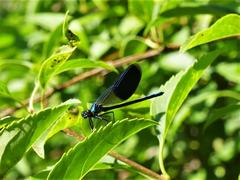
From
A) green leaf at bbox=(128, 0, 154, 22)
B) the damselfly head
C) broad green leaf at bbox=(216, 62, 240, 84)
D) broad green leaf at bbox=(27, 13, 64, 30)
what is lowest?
broad green leaf at bbox=(216, 62, 240, 84)

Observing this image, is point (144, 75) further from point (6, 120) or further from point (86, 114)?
point (6, 120)

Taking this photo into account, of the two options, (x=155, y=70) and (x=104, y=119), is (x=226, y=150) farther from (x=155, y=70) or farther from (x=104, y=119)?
(x=104, y=119)

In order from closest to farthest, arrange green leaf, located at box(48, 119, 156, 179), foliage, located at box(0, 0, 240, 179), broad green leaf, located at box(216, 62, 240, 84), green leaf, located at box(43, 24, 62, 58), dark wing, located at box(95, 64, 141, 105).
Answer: green leaf, located at box(48, 119, 156, 179), dark wing, located at box(95, 64, 141, 105), foliage, located at box(0, 0, 240, 179), green leaf, located at box(43, 24, 62, 58), broad green leaf, located at box(216, 62, 240, 84)

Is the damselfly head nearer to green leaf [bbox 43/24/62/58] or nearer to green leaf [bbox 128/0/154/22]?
green leaf [bbox 43/24/62/58]

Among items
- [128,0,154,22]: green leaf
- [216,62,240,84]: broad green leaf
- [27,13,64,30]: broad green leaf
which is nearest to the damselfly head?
[128,0,154,22]: green leaf

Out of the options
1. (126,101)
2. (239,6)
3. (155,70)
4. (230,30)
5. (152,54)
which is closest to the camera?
(230,30)

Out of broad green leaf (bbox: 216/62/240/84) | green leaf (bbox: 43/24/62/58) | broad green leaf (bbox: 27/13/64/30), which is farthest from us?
broad green leaf (bbox: 27/13/64/30)

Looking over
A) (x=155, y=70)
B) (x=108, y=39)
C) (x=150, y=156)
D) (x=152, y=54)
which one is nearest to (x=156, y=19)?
(x=152, y=54)

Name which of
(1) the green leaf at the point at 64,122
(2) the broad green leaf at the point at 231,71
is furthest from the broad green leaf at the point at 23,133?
(2) the broad green leaf at the point at 231,71
